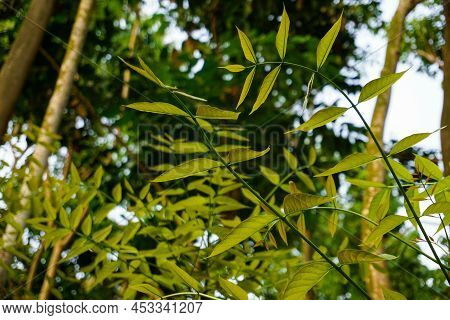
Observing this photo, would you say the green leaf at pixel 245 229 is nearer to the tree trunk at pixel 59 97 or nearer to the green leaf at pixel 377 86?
the green leaf at pixel 377 86

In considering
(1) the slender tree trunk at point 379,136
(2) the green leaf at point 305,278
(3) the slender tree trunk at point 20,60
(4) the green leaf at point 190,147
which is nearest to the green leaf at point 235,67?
(2) the green leaf at point 305,278

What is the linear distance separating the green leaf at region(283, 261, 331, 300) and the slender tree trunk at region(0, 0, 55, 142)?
1.58 metres

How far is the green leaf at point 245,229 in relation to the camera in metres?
0.68

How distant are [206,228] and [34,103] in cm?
245

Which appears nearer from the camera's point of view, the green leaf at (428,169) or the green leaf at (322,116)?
the green leaf at (322,116)

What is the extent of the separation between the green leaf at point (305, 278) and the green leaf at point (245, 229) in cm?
8

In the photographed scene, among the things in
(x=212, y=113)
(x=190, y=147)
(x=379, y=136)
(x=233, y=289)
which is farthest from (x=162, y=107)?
(x=379, y=136)

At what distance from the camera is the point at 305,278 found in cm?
70

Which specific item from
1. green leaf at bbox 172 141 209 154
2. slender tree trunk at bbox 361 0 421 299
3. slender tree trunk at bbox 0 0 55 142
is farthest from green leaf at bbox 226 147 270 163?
slender tree trunk at bbox 0 0 55 142

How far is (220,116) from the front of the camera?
2.34 ft

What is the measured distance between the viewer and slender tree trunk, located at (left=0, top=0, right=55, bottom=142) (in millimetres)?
2057

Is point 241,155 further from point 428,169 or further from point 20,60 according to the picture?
point 20,60

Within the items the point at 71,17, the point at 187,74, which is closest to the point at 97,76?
the point at 71,17

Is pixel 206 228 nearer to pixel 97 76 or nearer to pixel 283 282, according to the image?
pixel 283 282
